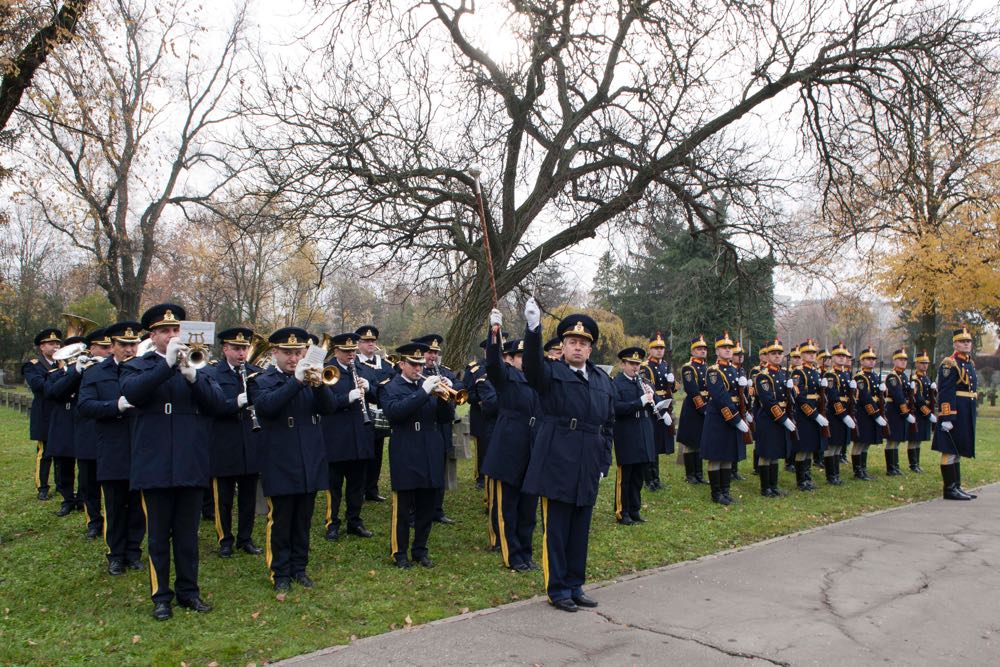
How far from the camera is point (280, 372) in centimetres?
641

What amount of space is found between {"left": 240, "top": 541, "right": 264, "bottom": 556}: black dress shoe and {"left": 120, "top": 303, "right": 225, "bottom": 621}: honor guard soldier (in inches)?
64.0

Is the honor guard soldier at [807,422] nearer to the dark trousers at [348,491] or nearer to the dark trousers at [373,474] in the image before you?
the dark trousers at [373,474]

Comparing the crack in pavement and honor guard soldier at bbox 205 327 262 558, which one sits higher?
honor guard soldier at bbox 205 327 262 558

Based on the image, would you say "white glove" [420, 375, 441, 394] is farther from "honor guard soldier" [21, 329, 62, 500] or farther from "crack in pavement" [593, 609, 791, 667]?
"honor guard soldier" [21, 329, 62, 500]

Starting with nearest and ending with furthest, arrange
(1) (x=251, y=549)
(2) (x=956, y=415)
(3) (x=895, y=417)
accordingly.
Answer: (1) (x=251, y=549), (2) (x=956, y=415), (3) (x=895, y=417)

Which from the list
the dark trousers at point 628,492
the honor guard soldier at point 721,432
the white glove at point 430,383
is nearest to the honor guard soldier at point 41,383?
the white glove at point 430,383

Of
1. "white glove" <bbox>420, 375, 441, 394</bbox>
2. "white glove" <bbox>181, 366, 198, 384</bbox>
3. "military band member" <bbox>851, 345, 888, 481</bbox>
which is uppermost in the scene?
"white glove" <bbox>181, 366, 198, 384</bbox>

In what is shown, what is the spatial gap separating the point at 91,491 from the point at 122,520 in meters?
1.63

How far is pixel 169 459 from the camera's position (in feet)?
18.4

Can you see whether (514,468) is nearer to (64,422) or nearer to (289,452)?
(289,452)

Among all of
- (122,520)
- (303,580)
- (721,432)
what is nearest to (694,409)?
(721,432)

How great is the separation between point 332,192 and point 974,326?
34.0 metres

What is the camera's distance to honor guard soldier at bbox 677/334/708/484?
451 inches

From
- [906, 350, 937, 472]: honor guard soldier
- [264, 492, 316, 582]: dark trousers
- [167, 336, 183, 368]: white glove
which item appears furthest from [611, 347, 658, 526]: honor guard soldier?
[906, 350, 937, 472]: honor guard soldier
